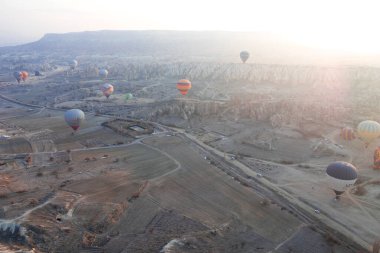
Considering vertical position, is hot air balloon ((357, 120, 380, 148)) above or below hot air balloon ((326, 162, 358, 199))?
above

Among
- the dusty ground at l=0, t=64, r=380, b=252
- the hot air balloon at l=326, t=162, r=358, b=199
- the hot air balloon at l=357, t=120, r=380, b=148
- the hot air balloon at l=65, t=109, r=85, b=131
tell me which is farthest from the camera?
the hot air balloon at l=65, t=109, r=85, b=131

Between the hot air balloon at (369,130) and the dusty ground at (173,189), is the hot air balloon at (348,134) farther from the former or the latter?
the hot air balloon at (369,130)

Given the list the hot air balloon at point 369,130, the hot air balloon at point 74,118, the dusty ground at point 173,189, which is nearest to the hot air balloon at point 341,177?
the dusty ground at point 173,189

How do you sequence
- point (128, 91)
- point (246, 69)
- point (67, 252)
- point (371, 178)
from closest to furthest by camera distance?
point (67, 252), point (371, 178), point (128, 91), point (246, 69)

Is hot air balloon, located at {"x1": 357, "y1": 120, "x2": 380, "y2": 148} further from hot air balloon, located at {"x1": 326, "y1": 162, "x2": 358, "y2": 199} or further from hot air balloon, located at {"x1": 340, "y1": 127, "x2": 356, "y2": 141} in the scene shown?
hot air balloon, located at {"x1": 326, "y1": 162, "x2": 358, "y2": 199}

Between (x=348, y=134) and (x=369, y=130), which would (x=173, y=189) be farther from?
(x=348, y=134)

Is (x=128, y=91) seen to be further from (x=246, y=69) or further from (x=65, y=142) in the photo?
(x=65, y=142)

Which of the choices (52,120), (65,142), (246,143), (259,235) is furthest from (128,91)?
(259,235)

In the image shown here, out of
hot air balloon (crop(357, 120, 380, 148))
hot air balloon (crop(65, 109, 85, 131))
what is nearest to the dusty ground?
hot air balloon (crop(357, 120, 380, 148))

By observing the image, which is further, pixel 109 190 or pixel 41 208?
pixel 109 190
